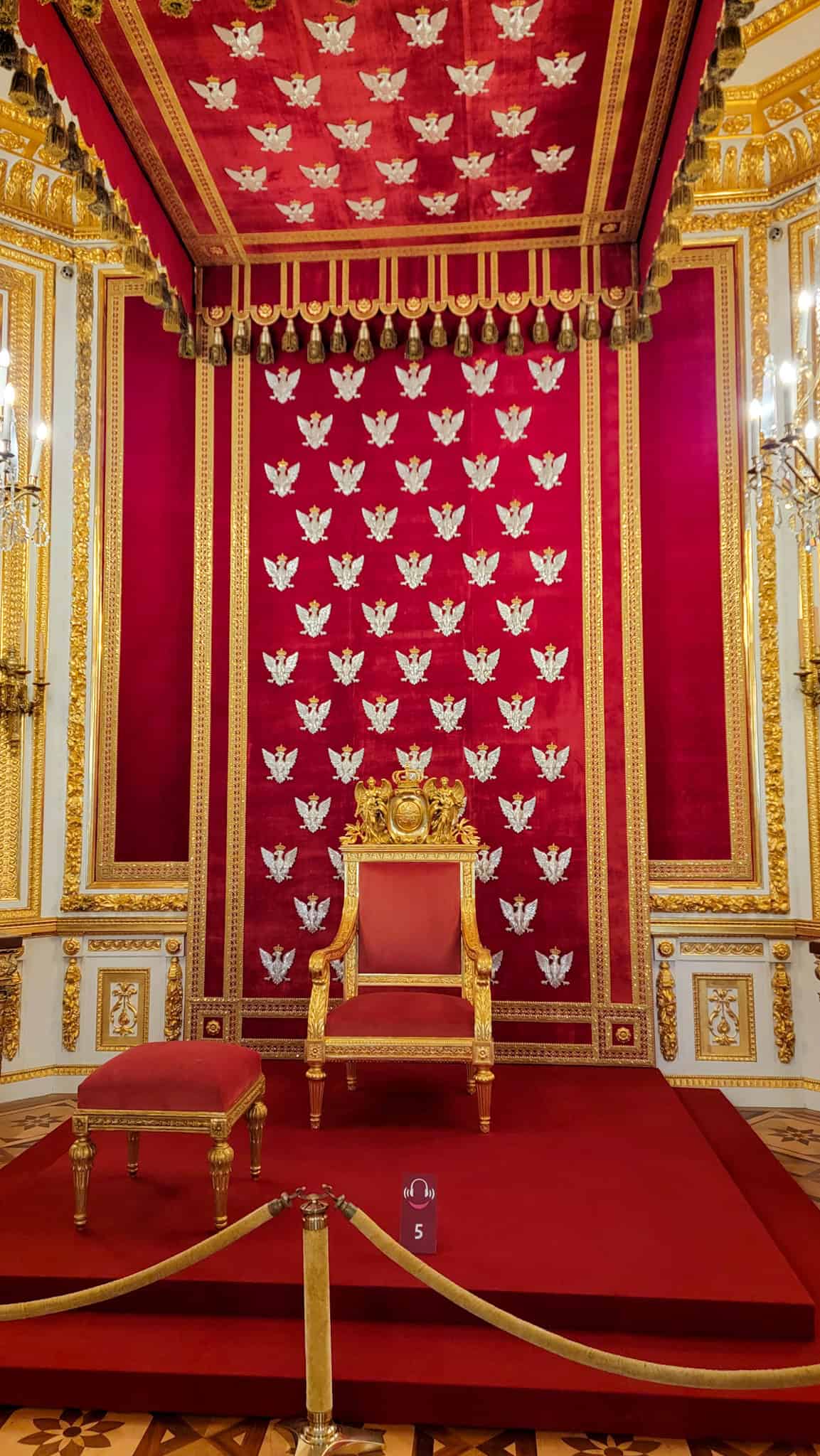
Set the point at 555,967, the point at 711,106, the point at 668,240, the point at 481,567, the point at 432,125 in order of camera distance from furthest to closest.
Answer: the point at 481,567
the point at 555,967
the point at 668,240
the point at 432,125
the point at 711,106

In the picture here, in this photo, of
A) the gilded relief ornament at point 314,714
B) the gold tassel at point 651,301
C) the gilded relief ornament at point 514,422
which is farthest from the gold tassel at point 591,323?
Answer: the gilded relief ornament at point 314,714

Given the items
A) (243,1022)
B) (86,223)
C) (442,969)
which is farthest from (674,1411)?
(86,223)

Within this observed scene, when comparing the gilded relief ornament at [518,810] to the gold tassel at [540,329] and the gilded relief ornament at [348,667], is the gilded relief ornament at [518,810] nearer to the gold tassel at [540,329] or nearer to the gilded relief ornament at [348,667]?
the gilded relief ornament at [348,667]

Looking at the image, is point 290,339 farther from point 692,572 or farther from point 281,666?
point 692,572

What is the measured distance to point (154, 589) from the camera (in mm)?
4941

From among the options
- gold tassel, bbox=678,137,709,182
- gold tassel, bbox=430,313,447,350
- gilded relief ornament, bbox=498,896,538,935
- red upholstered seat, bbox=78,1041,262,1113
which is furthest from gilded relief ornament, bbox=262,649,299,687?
gold tassel, bbox=678,137,709,182

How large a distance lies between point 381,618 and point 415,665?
0.29 metres

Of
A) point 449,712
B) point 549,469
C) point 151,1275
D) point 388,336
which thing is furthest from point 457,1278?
point 388,336

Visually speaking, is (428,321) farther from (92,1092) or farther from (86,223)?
(92,1092)

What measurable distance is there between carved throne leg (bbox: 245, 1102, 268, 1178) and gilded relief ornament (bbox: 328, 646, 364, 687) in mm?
2201

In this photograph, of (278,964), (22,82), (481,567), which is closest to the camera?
(22,82)

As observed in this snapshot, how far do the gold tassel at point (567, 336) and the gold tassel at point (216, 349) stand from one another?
5.53ft

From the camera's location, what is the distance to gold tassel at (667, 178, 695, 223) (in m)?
3.54

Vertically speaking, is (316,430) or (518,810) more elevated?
(316,430)
